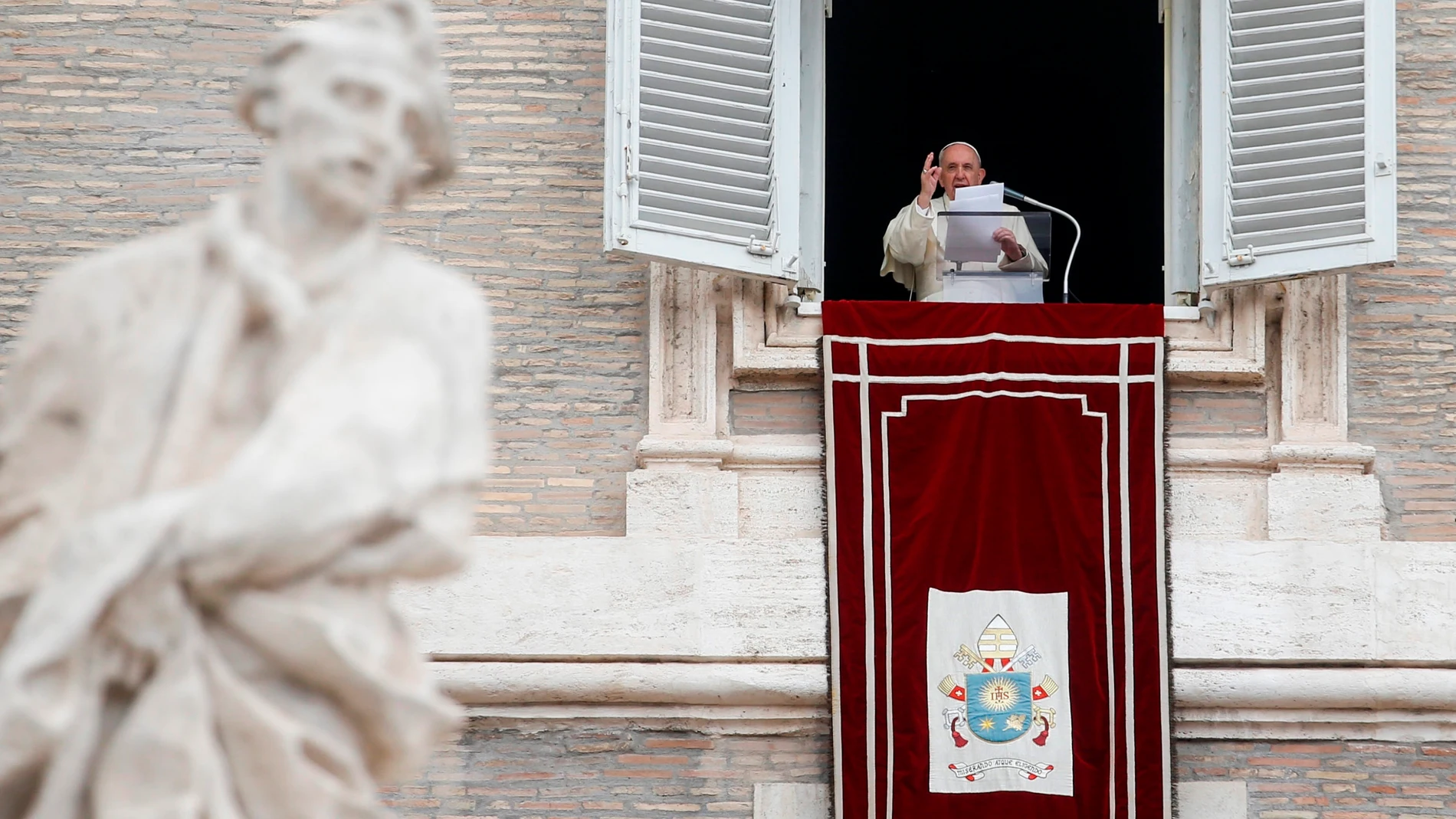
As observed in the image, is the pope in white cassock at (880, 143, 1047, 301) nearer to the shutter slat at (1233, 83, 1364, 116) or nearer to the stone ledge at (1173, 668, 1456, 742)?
the shutter slat at (1233, 83, 1364, 116)

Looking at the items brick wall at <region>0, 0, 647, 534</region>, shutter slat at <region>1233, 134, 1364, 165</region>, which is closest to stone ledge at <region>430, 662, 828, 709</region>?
brick wall at <region>0, 0, 647, 534</region>

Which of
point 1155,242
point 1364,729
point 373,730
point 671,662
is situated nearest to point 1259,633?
point 1364,729

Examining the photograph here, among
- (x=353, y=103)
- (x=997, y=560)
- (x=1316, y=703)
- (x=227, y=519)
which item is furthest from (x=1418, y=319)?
(x=227, y=519)

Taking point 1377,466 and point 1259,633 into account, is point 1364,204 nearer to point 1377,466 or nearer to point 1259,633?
point 1377,466

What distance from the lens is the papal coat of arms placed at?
8125 millimetres

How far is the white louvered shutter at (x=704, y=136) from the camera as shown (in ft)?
27.0

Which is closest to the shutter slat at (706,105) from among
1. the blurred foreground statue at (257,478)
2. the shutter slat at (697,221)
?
the shutter slat at (697,221)

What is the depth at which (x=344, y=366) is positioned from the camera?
3580 mm

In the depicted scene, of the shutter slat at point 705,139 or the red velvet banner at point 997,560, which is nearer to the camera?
the red velvet banner at point 997,560

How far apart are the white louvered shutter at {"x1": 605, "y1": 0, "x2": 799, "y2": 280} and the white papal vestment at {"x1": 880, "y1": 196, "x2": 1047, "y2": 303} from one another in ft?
2.46

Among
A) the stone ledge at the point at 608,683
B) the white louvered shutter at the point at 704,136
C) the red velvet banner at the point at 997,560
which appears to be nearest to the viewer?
the stone ledge at the point at 608,683

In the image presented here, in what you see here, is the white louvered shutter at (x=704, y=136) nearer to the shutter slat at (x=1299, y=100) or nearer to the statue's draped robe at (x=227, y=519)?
the shutter slat at (x=1299, y=100)

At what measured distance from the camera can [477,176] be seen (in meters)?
8.56

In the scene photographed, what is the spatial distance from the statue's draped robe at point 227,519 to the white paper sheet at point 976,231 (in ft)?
17.2
